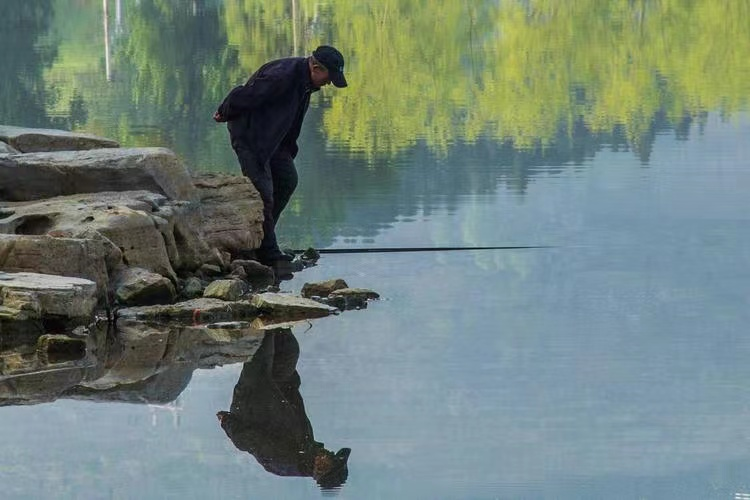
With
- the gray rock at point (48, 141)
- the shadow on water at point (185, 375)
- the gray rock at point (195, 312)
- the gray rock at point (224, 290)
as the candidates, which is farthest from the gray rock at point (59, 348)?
the gray rock at point (48, 141)

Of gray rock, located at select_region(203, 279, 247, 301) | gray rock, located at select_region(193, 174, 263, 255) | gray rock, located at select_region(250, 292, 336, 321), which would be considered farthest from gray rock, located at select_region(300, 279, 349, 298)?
gray rock, located at select_region(193, 174, 263, 255)

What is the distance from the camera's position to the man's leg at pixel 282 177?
13.5m

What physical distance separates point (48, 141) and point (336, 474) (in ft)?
22.9

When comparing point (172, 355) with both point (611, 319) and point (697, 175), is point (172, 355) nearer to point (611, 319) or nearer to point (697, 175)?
point (611, 319)

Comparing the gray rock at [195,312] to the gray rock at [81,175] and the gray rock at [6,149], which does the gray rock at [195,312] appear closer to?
the gray rock at [81,175]

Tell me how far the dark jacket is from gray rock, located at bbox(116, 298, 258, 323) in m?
2.51

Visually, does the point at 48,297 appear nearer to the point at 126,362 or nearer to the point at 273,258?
the point at 126,362

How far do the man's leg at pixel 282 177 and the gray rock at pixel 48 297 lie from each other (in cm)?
340

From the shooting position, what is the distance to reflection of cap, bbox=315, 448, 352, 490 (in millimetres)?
7008

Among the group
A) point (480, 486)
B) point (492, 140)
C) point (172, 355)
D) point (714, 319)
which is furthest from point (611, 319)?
point (492, 140)

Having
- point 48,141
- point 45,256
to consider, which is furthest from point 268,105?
point 45,256

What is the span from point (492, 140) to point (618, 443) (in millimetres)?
14520

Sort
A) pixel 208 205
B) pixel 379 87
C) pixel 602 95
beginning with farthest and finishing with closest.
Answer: pixel 379 87
pixel 602 95
pixel 208 205

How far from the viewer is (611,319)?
10.3 metres
